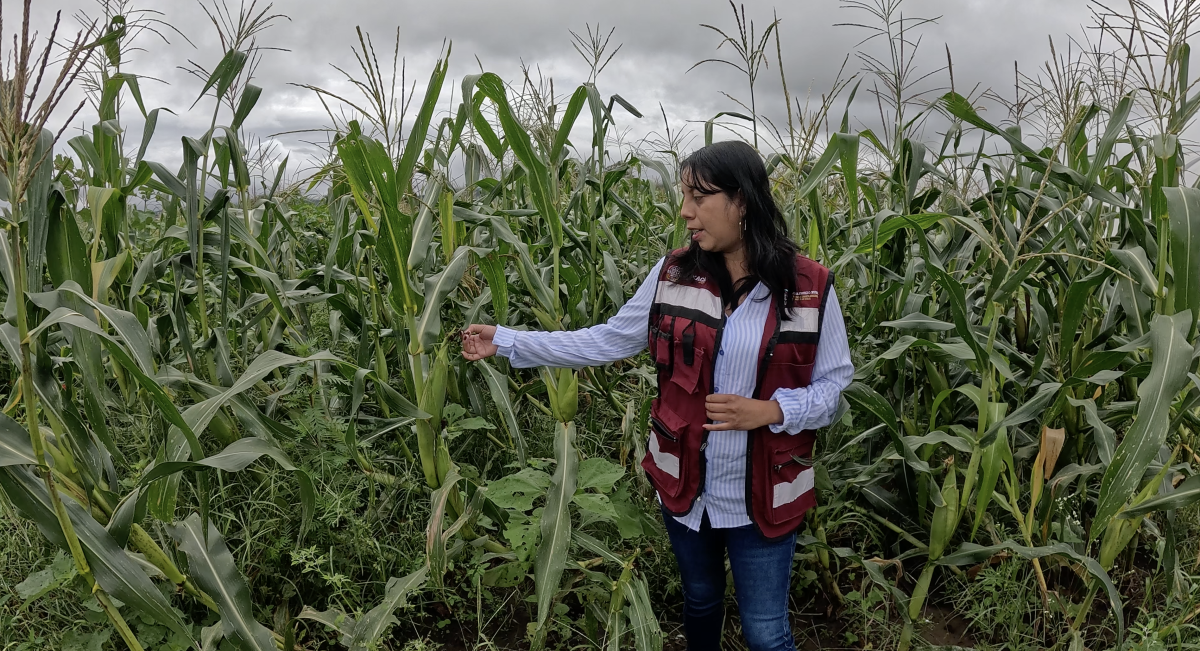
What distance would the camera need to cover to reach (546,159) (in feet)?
8.96

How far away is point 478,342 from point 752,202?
90 centimetres

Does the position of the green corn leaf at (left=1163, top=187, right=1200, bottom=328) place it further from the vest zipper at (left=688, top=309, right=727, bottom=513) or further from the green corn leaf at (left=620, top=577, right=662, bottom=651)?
the green corn leaf at (left=620, top=577, right=662, bottom=651)

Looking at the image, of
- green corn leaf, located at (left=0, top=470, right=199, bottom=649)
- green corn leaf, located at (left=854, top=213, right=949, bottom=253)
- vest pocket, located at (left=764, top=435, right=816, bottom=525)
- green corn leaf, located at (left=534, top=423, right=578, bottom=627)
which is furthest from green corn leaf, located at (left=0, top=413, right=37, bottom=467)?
green corn leaf, located at (left=854, top=213, right=949, bottom=253)

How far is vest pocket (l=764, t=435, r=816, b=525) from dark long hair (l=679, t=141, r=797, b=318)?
37 centimetres

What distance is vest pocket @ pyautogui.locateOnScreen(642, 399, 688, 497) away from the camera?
6.67 feet

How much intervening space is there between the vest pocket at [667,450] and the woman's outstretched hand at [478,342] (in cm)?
53

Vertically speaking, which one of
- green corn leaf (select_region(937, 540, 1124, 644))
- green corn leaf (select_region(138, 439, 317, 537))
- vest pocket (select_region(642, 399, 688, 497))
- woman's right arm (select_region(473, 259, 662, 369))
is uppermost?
woman's right arm (select_region(473, 259, 662, 369))

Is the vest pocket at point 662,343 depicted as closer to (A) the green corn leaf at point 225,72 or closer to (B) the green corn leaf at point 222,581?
(B) the green corn leaf at point 222,581

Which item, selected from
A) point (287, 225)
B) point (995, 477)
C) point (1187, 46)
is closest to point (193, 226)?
point (287, 225)

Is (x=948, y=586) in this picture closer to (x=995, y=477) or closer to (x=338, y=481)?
(x=995, y=477)

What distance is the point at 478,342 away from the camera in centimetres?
217

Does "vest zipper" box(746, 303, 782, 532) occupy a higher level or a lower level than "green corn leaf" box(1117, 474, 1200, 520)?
higher

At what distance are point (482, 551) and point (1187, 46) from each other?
2.78 metres

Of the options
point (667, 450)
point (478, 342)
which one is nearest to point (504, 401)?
point (478, 342)
